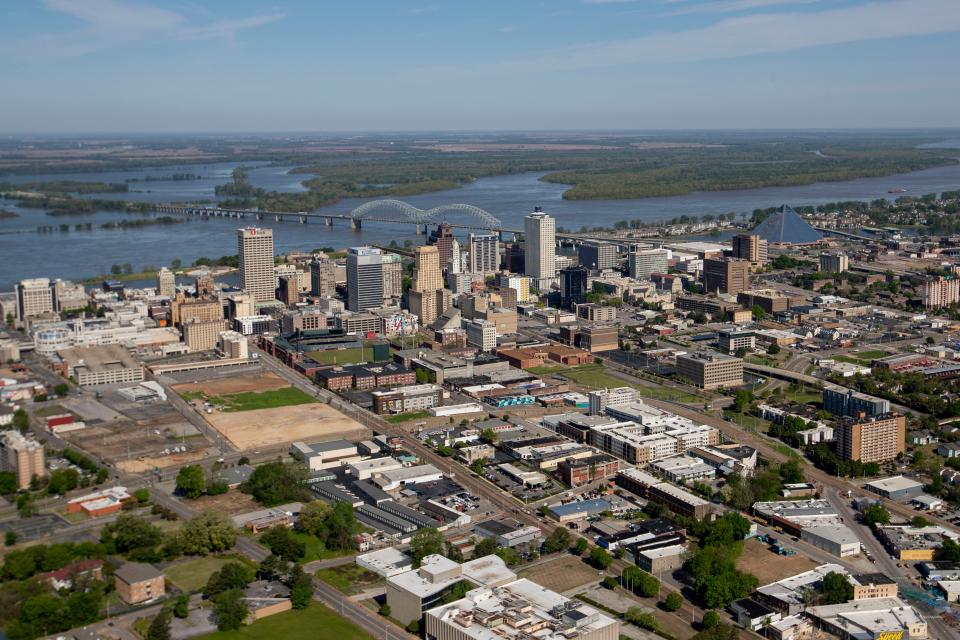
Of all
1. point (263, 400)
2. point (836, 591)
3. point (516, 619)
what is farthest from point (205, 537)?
point (836, 591)

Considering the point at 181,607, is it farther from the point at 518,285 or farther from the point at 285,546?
the point at 518,285

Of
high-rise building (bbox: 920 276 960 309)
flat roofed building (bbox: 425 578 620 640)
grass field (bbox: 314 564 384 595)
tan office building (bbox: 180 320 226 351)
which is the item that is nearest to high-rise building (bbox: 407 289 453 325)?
tan office building (bbox: 180 320 226 351)

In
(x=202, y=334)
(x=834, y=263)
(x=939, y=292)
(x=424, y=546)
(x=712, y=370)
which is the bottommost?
(x=424, y=546)

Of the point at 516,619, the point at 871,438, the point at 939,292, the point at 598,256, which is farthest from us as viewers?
the point at 598,256

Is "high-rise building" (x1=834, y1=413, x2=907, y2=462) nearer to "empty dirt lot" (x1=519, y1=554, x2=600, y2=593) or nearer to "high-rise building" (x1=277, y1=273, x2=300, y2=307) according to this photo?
"empty dirt lot" (x1=519, y1=554, x2=600, y2=593)

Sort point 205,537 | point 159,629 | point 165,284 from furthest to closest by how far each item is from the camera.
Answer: point 165,284
point 205,537
point 159,629

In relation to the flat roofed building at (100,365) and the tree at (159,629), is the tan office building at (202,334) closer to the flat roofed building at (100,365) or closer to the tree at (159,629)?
the flat roofed building at (100,365)
